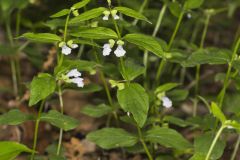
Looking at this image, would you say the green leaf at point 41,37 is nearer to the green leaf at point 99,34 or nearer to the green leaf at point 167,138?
the green leaf at point 99,34

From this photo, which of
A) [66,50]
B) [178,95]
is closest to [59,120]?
[66,50]

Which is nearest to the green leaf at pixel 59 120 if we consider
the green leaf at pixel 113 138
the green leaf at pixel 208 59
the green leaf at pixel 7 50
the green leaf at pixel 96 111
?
the green leaf at pixel 113 138

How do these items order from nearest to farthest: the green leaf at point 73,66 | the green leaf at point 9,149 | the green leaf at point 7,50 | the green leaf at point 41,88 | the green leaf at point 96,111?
the green leaf at point 9,149, the green leaf at point 41,88, the green leaf at point 73,66, the green leaf at point 96,111, the green leaf at point 7,50

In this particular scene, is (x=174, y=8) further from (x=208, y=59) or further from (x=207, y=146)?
(x=207, y=146)

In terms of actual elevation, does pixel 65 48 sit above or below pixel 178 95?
above

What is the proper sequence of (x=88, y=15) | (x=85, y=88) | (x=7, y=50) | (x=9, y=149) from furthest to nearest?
→ (x=7, y=50) → (x=85, y=88) → (x=88, y=15) → (x=9, y=149)
